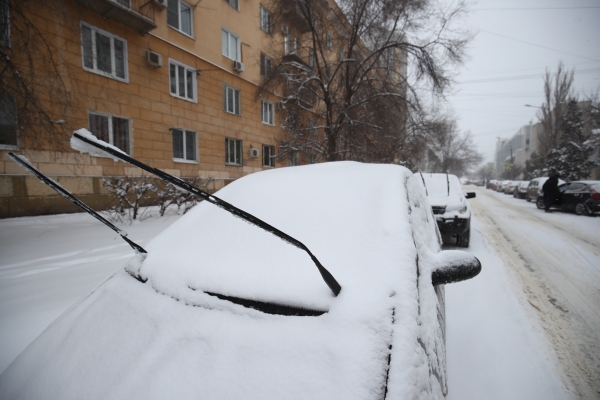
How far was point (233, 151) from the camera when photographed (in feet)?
44.3

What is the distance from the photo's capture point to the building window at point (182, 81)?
10.7 m

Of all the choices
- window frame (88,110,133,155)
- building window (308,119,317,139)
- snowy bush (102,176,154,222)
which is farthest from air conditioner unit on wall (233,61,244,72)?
snowy bush (102,176,154,222)

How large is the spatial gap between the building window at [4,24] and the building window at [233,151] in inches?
363

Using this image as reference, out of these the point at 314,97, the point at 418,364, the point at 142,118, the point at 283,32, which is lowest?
the point at 418,364

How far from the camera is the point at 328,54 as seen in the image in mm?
10023

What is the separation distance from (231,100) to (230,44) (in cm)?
278

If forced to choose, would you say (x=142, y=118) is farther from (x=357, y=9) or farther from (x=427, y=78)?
(x=427, y=78)

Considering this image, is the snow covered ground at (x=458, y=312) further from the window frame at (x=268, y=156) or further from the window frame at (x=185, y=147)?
the window frame at (x=268, y=156)

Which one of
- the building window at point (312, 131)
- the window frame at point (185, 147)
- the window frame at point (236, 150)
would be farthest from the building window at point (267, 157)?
the building window at point (312, 131)

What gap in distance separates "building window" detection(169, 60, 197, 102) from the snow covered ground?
27.5 ft

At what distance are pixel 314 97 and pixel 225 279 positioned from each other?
31.2ft

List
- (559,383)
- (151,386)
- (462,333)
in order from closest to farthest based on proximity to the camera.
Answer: (151,386) < (559,383) < (462,333)

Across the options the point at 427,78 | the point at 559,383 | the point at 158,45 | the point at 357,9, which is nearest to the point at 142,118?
the point at 158,45

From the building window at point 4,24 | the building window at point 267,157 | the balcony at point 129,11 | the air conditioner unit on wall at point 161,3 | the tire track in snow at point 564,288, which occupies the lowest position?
the tire track in snow at point 564,288
